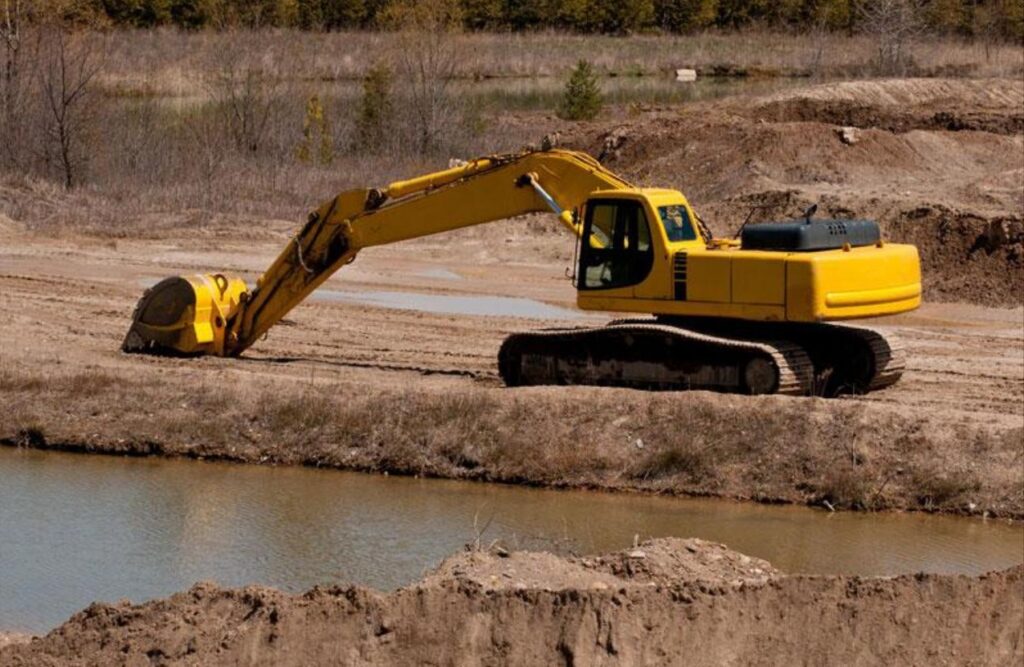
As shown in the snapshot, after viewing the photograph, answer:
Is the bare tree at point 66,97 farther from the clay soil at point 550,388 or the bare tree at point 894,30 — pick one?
the bare tree at point 894,30

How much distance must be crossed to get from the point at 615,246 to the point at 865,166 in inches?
660

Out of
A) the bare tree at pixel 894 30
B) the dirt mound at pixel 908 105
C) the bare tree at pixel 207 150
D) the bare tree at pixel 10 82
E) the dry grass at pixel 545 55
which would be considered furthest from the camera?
the bare tree at pixel 894 30

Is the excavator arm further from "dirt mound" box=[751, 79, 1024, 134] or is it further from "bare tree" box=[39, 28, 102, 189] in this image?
"dirt mound" box=[751, 79, 1024, 134]

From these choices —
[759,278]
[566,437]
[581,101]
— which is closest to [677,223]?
[759,278]

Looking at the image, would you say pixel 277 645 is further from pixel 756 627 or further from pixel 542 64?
pixel 542 64

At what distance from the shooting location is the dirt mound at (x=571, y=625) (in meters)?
10.0

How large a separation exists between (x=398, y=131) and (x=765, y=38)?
1388 inches

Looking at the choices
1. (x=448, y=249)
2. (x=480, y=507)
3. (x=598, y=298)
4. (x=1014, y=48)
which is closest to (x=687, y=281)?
(x=598, y=298)

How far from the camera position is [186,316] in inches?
858

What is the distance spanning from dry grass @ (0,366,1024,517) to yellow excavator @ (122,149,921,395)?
121cm

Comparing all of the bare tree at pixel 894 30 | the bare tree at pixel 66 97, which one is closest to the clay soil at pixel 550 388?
the bare tree at pixel 66 97

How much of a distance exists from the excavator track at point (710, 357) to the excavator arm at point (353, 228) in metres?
1.29

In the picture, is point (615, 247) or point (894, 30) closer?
point (615, 247)

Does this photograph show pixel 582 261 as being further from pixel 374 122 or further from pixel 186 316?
pixel 374 122
